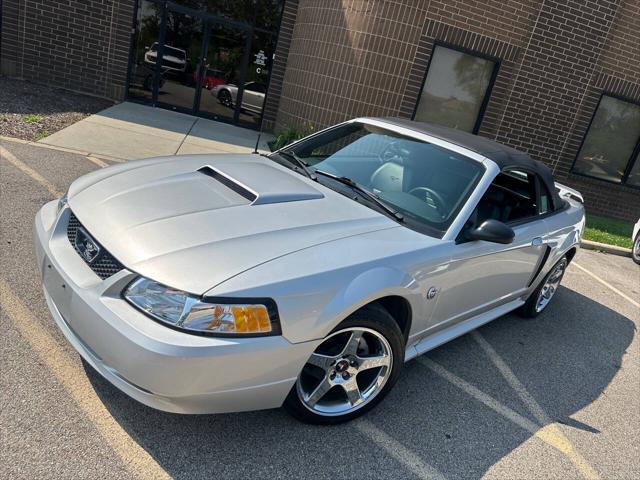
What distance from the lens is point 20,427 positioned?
97.3 inches

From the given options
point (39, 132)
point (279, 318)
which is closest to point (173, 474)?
point (279, 318)

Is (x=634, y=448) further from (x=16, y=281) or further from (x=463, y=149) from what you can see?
(x=16, y=281)

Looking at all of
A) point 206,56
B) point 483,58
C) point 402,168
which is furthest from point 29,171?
point 483,58

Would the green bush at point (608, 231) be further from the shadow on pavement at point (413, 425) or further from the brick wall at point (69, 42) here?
the brick wall at point (69, 42)

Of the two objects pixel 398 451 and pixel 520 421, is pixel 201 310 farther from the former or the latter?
pixel 520 421

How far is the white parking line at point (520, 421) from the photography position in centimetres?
317

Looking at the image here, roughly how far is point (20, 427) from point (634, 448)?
3644mm

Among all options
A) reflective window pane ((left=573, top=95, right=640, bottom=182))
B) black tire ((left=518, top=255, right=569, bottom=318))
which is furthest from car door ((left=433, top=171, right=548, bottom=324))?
reflective window pane ((left=573, top=95, right=640, bottom=182))

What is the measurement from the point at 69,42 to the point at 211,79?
306 centimetres

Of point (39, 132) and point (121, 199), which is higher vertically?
point (121, 199)

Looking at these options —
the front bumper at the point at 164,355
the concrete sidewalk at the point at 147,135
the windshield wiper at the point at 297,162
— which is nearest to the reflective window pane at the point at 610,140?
the concrete sidewalk at the point at 147,135

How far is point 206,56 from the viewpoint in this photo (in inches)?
469

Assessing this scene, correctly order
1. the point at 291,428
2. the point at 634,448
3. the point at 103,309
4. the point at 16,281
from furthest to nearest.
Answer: the point at 16,281 < the point at 634,448 < the point at 291,428 < the point at 103,309

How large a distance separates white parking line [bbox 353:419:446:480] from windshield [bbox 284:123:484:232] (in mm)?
1254
